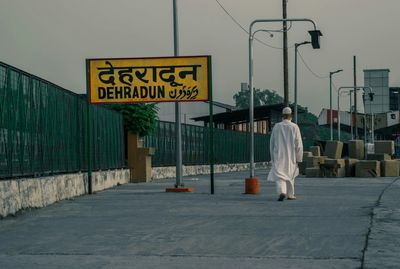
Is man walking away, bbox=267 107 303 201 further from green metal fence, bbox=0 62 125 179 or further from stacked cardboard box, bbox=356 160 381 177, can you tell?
stacked cardboard box, bbox=356 160 381 177

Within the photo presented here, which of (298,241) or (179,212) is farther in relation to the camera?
(179,212)

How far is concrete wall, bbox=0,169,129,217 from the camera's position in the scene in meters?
12.9

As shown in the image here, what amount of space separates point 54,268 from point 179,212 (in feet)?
19.4

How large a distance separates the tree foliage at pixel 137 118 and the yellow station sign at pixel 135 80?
292 inches

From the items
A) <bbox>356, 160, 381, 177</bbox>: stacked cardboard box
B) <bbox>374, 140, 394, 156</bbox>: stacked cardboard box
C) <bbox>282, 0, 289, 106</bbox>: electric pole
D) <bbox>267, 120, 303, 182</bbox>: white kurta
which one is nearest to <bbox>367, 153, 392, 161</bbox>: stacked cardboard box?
<bbox>374, 140, 394, 156</bbox>: stacked cardboard box

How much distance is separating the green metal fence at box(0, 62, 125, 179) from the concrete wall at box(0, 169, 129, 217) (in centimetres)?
17

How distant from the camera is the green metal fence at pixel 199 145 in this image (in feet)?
104

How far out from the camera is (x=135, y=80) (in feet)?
64.1

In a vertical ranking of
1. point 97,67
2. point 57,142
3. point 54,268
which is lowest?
point 54,268

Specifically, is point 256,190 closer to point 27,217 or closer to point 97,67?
point 97,67

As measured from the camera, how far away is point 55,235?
10.5 m

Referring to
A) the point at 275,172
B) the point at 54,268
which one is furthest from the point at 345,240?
the point at 275,172

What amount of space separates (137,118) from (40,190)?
1231 centimetres

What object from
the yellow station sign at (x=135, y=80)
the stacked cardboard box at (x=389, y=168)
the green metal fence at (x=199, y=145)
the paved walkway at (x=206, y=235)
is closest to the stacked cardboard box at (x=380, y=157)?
the stacked cardboard box at (x=389, y=168)
